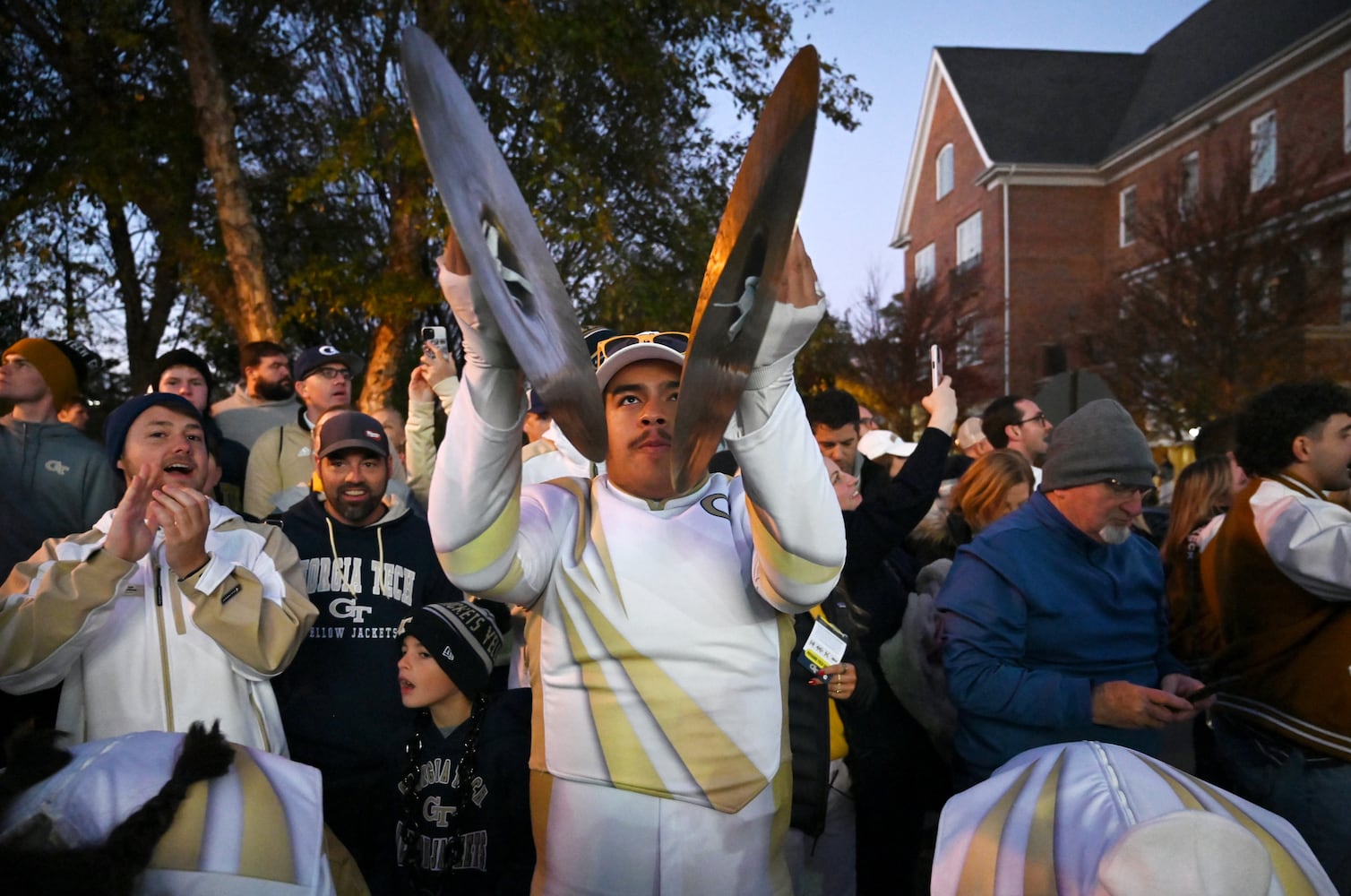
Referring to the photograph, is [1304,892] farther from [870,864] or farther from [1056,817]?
[870,864]

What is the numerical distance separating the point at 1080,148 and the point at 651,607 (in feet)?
112

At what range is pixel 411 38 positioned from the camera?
1.54 m

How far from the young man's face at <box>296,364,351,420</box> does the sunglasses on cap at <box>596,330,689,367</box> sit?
349cm

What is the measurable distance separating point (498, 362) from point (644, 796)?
89 cm

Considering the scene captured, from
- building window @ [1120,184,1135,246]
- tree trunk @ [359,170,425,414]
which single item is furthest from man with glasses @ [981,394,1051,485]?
building window @ [1120,184,1135,246]

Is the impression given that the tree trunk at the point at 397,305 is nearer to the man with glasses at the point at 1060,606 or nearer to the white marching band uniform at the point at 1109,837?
the man with glasses at the point at 1060,606

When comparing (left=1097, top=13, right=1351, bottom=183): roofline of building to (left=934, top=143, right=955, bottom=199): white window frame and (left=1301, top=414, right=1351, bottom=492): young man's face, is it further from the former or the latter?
(left=1301, top=414, right=1351, bottom=492): young man's face

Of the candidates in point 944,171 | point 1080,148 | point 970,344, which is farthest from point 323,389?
point 944,171

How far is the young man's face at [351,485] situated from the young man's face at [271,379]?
2364 millimetres

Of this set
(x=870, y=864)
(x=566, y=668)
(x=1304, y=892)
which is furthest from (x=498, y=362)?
(x=870, y=864)

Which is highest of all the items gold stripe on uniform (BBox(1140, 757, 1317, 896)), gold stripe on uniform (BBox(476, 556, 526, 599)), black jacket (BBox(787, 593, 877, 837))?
gold stripe on uniform (BBox(476, 556, 526, 599))

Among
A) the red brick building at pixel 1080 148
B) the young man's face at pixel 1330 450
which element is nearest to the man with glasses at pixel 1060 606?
the young man's face at pixel 1330 450

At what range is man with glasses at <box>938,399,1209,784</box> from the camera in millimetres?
3008

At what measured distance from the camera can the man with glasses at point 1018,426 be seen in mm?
5949
